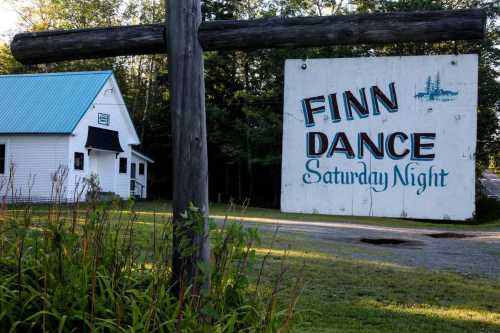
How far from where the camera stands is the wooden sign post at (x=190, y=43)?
3418 millimetres

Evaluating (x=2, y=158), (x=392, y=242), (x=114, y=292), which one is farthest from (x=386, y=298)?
(x=2, y=158)

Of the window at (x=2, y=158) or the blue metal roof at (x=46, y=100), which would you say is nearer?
the blue metal roof at (x=46, y=100)

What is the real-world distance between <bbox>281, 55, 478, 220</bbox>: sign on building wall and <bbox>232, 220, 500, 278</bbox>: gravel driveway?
244 inches

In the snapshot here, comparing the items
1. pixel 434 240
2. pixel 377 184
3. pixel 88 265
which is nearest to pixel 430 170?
pixel 377 184

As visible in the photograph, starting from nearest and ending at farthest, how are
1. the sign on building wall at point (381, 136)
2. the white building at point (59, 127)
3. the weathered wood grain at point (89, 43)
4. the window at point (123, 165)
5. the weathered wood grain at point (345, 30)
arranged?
the sign on building wall at point (381, 136)
the weathered wood grain at point (345, 30)
the weathered wood grain at point (89, 43)
the white building at point (59, 127)
the window at point (123, 165)

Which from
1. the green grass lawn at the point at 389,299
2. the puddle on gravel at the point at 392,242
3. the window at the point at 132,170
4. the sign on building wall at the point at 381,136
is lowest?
the green grass lawn at the point at 389,299

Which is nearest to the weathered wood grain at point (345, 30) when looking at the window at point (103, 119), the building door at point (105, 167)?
the window at point (103, 119)

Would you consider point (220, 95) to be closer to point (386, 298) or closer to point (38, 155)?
point (38, 155)

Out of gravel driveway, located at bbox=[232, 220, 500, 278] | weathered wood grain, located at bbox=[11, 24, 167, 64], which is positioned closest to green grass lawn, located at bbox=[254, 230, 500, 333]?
gravel driveway, located at bbox=[232, 220, 500, 278]

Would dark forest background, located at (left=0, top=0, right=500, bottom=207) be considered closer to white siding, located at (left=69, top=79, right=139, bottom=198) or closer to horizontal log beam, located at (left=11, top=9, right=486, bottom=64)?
white siding, located at (left=69, top=79, right=139, bottom=198)

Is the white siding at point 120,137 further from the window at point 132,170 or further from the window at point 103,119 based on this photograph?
the window at point 132,170

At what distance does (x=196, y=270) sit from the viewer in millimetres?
3588

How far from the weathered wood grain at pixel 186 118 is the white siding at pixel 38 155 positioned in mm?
26201

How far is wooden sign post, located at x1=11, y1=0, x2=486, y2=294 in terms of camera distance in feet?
11.2
